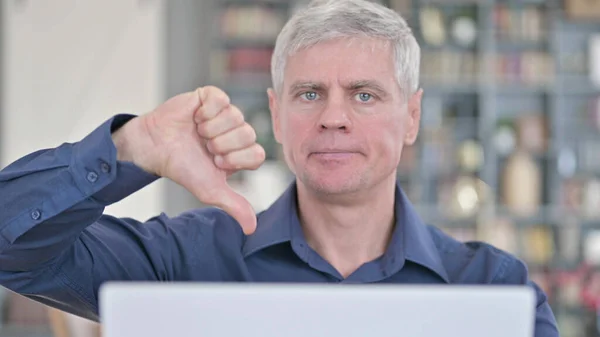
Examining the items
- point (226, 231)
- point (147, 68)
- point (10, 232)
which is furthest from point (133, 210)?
point (10, 232)

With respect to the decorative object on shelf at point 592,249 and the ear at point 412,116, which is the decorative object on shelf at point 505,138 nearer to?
the decorative object on shelf at point 592,249

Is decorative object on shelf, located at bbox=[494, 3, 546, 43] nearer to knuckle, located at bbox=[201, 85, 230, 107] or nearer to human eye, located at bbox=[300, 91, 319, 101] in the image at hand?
human eye, located at bbox=[300, 91, 319, 101]

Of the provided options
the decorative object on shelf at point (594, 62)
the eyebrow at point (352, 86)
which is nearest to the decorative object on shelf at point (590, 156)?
the decorative object on shelf at point (594, 62)

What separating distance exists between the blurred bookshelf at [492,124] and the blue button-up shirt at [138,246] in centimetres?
Answer: 492

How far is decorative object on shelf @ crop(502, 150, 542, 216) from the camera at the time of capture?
6.79 metres

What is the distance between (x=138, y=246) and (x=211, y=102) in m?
0.51

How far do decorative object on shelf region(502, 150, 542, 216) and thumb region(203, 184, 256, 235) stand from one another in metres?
5.65

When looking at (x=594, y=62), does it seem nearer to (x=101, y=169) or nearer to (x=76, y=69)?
(x=76, y=69)

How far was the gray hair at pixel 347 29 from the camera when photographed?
72.7 inches

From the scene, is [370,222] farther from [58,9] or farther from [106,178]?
[58,9]

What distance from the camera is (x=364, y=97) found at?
183 centimetres

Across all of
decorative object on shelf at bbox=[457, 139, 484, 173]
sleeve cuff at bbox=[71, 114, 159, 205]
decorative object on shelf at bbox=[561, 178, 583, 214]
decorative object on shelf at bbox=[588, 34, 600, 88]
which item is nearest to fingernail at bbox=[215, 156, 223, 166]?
sleeve cuff at bbox=[71, 114, 159, 205]

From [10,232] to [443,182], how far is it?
18.8 feet

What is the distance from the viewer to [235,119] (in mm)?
1371
